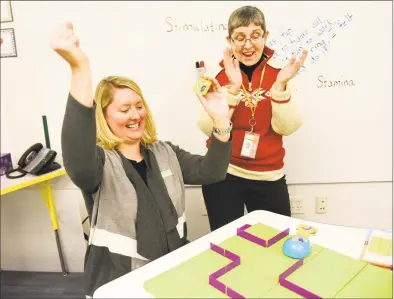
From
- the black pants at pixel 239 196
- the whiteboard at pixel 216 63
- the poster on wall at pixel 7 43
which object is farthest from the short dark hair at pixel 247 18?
the poster on wall at pixel 7 43

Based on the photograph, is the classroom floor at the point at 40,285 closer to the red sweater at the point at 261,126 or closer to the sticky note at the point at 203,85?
the red sweater at the point at 261,126

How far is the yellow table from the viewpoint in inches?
68.1

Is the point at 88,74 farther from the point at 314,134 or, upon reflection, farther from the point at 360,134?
the point at 360,134

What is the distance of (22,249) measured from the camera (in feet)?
7.70

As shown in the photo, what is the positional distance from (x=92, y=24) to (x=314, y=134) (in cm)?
139

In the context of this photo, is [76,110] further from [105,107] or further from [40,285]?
[40,285]

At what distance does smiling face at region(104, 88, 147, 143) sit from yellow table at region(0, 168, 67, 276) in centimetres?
83

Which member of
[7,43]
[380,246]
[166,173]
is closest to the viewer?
[380,246]

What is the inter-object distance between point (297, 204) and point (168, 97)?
998mm

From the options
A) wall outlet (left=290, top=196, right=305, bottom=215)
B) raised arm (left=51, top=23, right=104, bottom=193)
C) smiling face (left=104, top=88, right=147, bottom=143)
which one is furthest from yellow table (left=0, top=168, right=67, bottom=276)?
wall outlet (left=290, top=196, right=305, bottom=215)

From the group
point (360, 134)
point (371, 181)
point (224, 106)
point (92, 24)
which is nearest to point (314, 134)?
point (360, 134)

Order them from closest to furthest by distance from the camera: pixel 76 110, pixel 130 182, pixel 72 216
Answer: pixel 76 110 → pixel 130 182 → pixel 72 216

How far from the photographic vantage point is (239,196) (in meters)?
1.64

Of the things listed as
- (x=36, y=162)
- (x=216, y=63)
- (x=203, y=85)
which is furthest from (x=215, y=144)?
(x=36, y=162)
